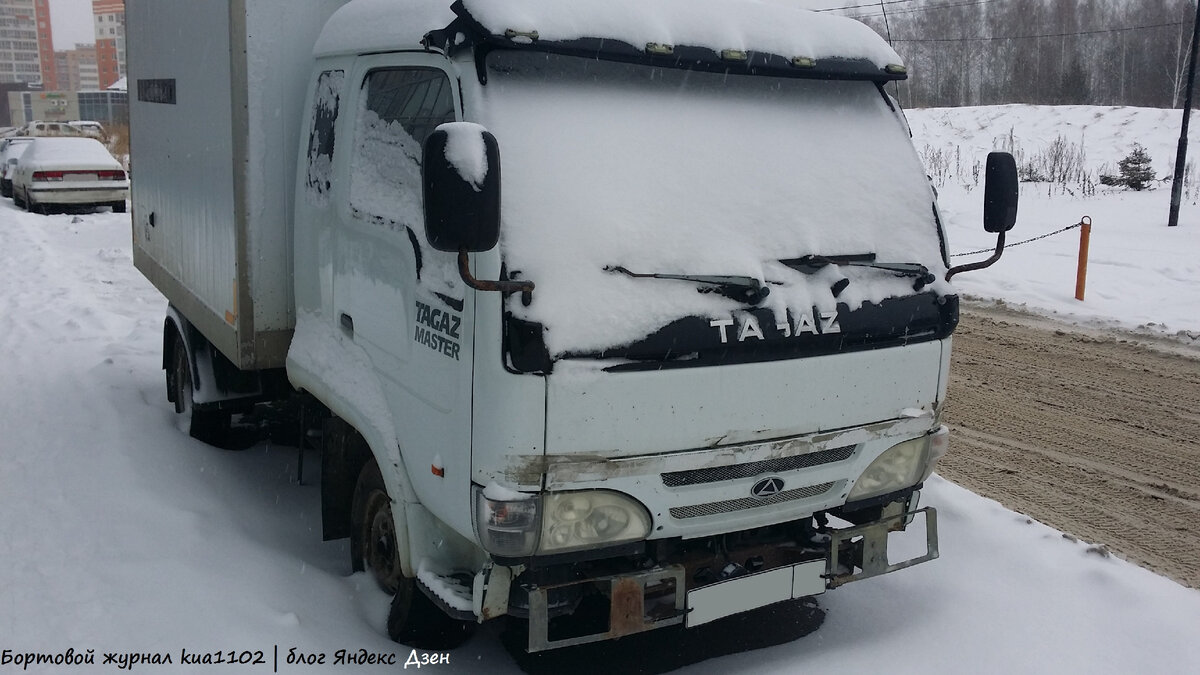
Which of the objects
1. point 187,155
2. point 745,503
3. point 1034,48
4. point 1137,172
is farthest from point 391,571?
point 1034,48

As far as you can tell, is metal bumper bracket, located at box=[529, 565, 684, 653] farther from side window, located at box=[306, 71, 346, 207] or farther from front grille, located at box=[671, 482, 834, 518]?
side window, located at box=[306, 71, 346, 207]

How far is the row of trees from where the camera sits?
182 ft

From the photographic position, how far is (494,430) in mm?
3145

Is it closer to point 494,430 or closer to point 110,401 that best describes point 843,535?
point 494,430

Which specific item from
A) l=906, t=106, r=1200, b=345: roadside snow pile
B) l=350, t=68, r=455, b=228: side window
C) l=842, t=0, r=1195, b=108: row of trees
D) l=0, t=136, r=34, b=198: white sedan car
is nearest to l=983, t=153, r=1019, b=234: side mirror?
l=350, t=68, r=455, b=228: side window

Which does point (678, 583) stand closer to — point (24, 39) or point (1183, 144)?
point (1183, 144)

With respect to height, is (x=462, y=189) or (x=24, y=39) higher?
(x=24, y=39)

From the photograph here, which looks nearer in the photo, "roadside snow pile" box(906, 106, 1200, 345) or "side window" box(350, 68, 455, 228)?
"side window" box(350, 68, 455, 228)

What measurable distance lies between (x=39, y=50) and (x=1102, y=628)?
171m

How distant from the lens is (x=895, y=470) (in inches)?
156

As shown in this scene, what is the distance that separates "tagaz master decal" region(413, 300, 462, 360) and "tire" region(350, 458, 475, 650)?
0.71 metres

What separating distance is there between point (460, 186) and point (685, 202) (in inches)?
35.5

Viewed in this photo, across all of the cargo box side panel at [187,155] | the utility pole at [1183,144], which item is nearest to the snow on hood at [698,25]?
the cargo box side panel at [187,155]

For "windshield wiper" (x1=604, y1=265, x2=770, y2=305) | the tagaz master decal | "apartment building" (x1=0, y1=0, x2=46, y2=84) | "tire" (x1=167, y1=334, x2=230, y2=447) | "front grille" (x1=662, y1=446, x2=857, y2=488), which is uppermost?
"apartment building" (x1=0, y1=0, x2=46, y2=84)
